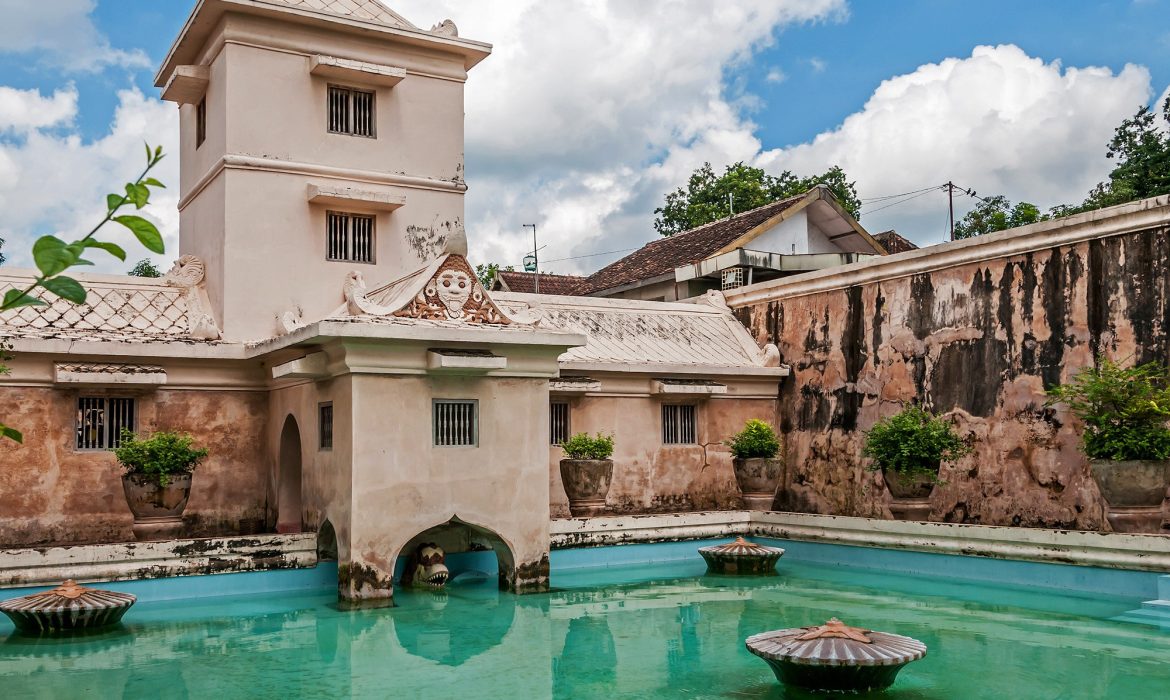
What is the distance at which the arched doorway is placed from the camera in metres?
11.7

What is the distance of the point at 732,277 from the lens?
1827 cm

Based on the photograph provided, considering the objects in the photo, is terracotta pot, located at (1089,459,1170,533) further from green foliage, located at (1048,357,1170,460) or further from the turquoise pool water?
the turquoise pool water

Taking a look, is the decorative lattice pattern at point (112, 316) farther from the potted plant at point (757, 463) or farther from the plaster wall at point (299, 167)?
the potted plant at point (757, 463)

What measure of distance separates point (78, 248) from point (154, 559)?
8975 mm

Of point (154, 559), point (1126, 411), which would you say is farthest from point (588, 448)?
point (1126, 411)

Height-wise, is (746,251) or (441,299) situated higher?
(746,251)

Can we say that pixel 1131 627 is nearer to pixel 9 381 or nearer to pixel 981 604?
pixel 981 604

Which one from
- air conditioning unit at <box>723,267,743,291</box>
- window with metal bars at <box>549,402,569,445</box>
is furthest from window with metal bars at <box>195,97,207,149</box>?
air conditioning unit at <box>723,267,743,291</box>

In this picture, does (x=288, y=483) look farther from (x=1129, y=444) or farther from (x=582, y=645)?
(x=1129, y=444)

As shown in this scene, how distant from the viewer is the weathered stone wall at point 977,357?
10.9m

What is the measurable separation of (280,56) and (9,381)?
4732 mm

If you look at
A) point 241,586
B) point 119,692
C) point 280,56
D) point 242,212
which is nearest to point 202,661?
point 119,692

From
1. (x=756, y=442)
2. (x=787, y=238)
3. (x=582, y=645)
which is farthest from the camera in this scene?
(x=787, y=238)

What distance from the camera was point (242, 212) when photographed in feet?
39.8
